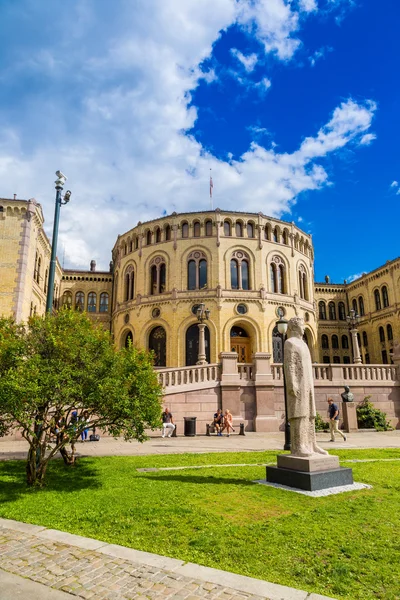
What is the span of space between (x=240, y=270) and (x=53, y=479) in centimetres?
2964

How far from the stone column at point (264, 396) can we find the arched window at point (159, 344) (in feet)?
53.9

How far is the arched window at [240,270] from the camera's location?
36.6m

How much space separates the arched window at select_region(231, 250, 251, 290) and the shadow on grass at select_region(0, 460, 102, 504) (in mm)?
27233

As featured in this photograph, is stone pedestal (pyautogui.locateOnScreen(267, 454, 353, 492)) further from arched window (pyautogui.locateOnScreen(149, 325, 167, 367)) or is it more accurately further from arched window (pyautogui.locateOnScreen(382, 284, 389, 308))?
arched window (pyautogui.locateOnScreen(382, 284, 389, 308))

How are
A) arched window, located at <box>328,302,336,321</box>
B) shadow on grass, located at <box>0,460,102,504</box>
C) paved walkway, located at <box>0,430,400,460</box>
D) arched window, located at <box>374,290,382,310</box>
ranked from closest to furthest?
shadow on grass, located at <box>0,460,102,504</box> → paved walkway, located at <box>0,430,400,460</box> → arched window, located at <box>374,290,382,310</box> → arched window, located at <box>328,302,336,321</box>

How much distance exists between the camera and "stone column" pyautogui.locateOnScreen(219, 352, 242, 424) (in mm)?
19578

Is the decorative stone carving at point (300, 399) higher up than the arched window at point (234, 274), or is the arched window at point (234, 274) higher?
the arched window at point (234, 274)

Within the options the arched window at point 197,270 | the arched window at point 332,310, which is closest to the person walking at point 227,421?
the arched window at point 197,270

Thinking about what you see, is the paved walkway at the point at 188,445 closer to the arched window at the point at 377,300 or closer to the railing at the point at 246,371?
the railing at the point at 246,371

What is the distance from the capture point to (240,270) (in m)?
36.7

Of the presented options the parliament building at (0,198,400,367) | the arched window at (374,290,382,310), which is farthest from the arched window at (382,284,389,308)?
the parliament building at (0,198,400,367)

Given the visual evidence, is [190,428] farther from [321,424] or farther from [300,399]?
[300,399]

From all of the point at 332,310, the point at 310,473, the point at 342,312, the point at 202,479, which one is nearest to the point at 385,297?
the point at 342,312

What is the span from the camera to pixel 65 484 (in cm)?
817
